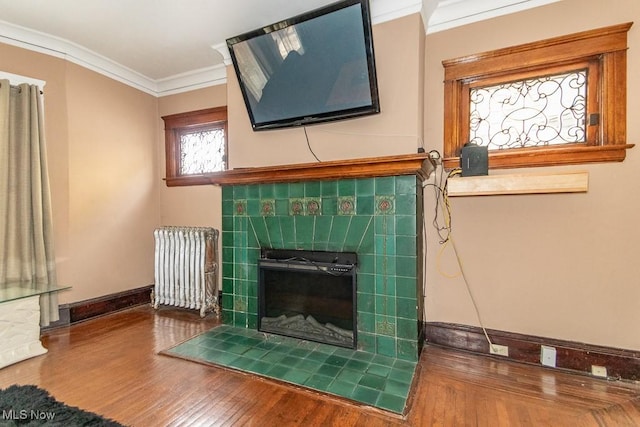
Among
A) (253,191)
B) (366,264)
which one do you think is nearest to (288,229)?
(253,191)

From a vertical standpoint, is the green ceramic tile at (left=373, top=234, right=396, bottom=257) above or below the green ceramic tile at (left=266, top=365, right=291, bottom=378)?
above


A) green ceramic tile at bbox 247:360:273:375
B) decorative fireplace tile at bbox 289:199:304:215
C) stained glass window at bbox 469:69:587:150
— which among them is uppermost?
stained glass window at bbox 469:69:587:150

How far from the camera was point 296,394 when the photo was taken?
1.74 m

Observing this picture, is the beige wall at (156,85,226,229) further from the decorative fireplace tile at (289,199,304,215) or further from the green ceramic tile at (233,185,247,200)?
the decorative fireplace tile at (289,199,304,215)

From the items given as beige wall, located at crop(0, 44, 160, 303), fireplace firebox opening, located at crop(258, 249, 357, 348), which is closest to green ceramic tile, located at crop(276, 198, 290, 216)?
fireplace firebox opening, located at crop(258, 249, 357, 348)

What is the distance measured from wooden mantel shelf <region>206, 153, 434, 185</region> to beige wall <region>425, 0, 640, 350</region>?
48cm

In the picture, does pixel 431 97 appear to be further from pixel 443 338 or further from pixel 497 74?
pixel 443 338

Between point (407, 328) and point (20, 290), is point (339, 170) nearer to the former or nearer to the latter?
point (407, 328)

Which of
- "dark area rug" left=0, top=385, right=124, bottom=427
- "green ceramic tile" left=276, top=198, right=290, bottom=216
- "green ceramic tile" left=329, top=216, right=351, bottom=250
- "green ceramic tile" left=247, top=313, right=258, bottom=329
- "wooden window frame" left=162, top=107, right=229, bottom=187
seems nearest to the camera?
"dark area rug" left=0, top=385, right=124, bottom=427

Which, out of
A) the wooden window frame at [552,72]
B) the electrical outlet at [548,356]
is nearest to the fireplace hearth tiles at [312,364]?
the electrical outlet at [548,356]

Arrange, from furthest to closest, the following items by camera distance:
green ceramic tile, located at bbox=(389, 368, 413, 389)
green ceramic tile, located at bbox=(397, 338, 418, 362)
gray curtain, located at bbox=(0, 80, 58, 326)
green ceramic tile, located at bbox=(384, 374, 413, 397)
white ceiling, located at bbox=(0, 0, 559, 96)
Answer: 1. gray curtain, located at bbox=(0, 80, 58, 326)
2. white ceiling, located at bbox=(0, 0, 559, 96)
3. green ceramic tile, located at bbox=(397, 338, 418, 362)
4. green ceramic tile, located at bbox=(389, 368, 413, 389)
5. green ceramic tile, located at bbox=(384, 374, 413, 397)

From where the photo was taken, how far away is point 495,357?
2.14 metres

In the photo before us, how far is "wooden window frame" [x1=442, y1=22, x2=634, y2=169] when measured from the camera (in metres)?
1.86

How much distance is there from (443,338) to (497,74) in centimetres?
207
